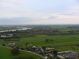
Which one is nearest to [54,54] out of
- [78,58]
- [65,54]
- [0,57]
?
[65,54]

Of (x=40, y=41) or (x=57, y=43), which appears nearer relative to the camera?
(x=57, y=43)

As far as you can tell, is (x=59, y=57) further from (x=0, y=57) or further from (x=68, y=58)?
(x=0, y=57)

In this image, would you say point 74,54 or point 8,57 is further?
point 74,54

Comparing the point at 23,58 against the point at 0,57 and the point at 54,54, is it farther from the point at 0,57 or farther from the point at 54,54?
the point at 54,54

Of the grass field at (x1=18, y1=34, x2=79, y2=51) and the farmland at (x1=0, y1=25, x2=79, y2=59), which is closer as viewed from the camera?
the farmland at (x1=0, y1=25, x2=79, y2=59)

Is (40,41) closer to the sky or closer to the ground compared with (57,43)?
closer to the sky

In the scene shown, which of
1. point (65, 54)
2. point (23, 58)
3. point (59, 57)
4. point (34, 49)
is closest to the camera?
point (23, 58)

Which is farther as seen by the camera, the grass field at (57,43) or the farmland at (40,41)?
the grass field at (57,43)

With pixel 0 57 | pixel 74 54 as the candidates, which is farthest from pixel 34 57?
pixel 74 54

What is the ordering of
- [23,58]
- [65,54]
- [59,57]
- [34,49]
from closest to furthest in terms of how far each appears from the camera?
1. [23,58]
2. [59,57]
3. [65,54]
4. [34,49]
